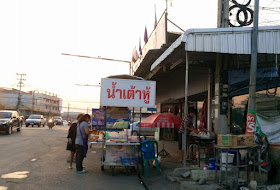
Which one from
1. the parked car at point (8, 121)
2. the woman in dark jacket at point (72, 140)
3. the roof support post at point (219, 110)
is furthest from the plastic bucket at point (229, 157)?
the parked car at point (8, 121)

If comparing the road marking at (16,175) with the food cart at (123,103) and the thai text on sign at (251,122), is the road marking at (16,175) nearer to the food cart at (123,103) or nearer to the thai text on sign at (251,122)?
the food cart at (123,103)

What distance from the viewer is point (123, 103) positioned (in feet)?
27.8

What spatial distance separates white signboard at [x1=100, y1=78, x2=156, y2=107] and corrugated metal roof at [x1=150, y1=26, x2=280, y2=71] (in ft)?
6.39

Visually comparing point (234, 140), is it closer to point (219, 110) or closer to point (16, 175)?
point (219, 110)

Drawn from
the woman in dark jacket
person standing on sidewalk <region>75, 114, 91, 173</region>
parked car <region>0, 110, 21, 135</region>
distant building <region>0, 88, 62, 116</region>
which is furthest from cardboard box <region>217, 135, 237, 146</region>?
distant building <region>0, 88, 62, 116</region>

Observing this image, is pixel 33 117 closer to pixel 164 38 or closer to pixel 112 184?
pixel 164 38

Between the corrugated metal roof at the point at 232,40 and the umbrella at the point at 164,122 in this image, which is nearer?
the corrugated metal roof at the point at 232,40

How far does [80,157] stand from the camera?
8.38 m

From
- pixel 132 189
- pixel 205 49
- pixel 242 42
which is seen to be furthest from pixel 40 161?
pixel 242 42

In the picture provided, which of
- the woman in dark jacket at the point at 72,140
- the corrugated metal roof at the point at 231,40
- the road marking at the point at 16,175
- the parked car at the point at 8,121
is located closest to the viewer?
the corrugated metal roof at the point at 231,40

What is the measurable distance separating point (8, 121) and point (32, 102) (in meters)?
77.4

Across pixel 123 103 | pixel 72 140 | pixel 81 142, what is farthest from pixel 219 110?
pixel 72 140

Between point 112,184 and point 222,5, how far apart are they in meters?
6.84

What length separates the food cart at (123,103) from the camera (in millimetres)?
8367
